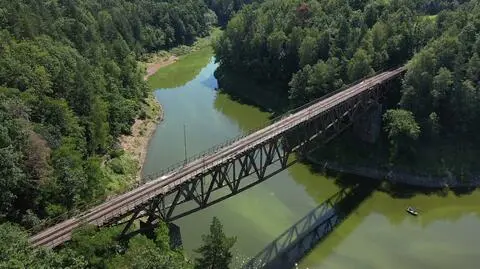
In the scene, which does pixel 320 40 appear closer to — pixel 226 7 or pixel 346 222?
pixel 346 222

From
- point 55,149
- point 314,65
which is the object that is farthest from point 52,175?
point 314,65

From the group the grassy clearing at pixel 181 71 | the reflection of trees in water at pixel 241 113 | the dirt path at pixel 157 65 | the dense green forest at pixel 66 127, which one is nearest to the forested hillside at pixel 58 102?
the dense green forest at pixel 66 127

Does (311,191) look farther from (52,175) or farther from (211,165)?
(52,175)

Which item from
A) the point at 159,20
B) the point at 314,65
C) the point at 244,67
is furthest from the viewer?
the point at 159,20

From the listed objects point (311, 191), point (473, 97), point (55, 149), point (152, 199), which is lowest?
point (311, 191)

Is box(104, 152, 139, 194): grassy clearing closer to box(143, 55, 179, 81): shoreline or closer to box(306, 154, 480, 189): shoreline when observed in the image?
box(306, 154, 480, 189): shoreline

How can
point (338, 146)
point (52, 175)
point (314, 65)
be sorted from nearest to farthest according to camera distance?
point (52, 175), point (338, 146), point (314, 65)

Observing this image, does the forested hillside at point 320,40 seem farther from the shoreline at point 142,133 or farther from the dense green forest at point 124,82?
the shoreline at point 142,133

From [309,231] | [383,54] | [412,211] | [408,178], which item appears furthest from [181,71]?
[412,211]

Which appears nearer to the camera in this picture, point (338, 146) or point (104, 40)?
point (338, 146)

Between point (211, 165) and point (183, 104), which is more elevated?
point (211, 165)
